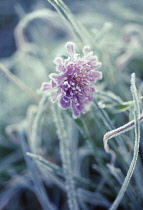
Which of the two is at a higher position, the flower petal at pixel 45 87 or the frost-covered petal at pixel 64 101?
the flower petal at pixel 45 87

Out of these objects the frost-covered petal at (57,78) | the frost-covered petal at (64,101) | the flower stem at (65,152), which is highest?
the frost-covered petal at (57,78)

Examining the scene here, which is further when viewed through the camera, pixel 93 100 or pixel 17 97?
pixel 17 97

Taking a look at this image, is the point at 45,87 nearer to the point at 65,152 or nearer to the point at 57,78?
the point at 57,78

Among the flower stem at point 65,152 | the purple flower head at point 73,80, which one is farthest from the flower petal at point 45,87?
the flower stem at point 65,152

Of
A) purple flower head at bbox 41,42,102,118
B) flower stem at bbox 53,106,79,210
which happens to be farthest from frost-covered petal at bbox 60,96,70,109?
flower stem at bbox 53,106,79,210

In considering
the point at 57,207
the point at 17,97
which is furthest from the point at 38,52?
the point at 57,207

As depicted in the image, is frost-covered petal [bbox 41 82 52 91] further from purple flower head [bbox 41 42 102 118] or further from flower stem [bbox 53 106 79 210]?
flower stem [bbox 53 106 79 210]

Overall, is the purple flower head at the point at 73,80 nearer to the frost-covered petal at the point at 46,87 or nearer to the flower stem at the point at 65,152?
the frost-covered petal at the point at 46,87

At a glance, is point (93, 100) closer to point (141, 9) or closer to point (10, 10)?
point (141, 9)
